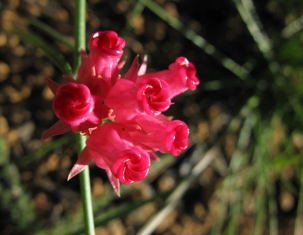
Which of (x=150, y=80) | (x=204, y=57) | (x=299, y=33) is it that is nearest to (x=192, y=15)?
(x=204, y=57)

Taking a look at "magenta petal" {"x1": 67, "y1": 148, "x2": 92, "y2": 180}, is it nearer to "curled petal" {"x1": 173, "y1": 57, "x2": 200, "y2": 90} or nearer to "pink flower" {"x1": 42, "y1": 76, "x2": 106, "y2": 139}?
"pink flower" {"x1": 42, "y1": 76, "x2": 106, "y2": 139}

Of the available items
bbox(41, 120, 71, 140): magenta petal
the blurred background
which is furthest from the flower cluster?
the blurred background

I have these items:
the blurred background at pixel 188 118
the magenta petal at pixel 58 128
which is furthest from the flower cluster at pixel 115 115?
the blurred background at pixel 188 118

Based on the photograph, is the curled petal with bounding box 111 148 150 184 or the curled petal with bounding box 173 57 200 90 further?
the curled petal with bounding box 173 57 200 90

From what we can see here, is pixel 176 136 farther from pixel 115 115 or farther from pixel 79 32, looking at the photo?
pixel 79 32

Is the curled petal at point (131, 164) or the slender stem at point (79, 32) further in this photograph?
the slender stem at point (79, 32)

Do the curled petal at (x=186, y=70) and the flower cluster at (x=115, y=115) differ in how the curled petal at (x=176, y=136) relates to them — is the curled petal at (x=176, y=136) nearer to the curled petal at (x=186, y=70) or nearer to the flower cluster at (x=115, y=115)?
the flower cluster at (x=115, y=115)
